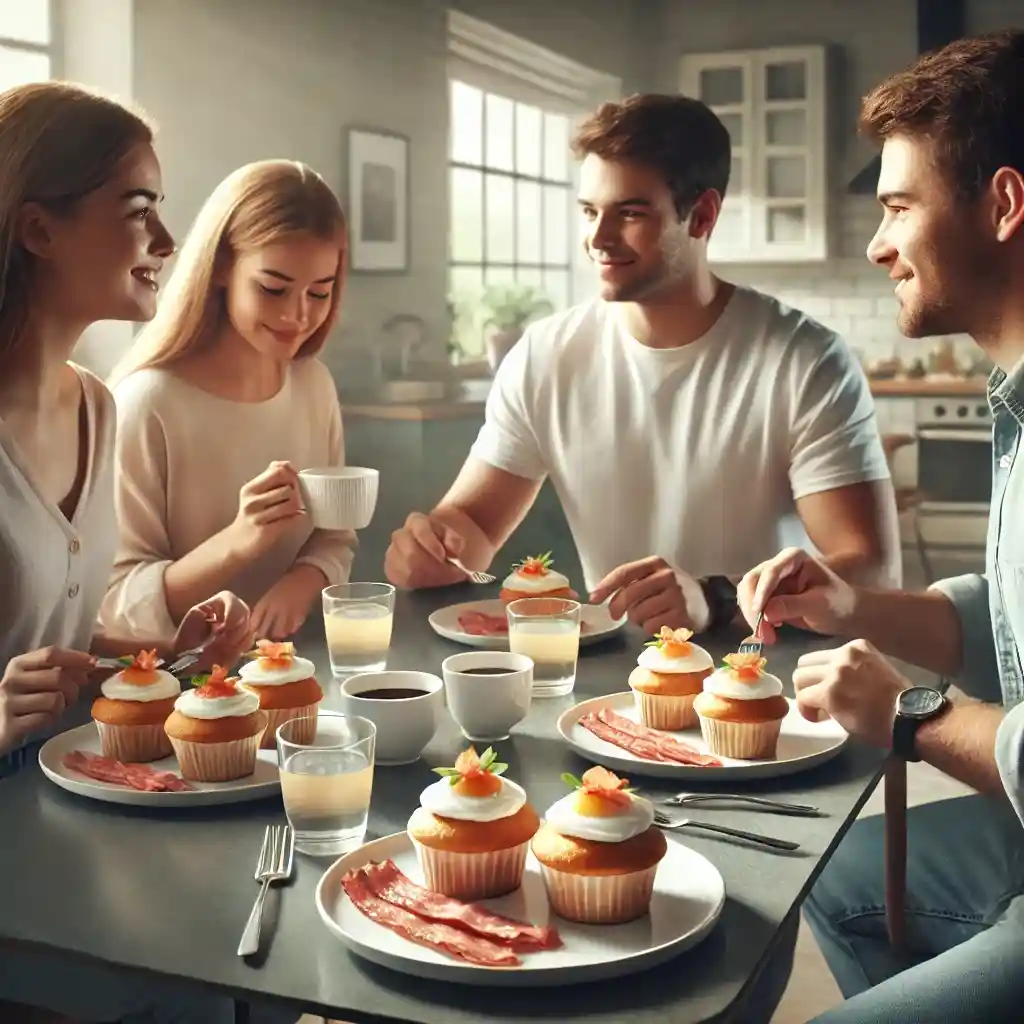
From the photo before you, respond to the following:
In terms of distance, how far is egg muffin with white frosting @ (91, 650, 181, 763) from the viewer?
1.47 meters

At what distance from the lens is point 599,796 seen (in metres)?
1.17

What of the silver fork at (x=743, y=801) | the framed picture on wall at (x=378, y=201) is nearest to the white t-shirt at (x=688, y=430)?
the framed picture on wall at (x=378, y=201)

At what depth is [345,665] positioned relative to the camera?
1827 millimetres

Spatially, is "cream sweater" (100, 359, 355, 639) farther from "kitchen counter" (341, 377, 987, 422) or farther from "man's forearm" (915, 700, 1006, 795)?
"man's forearm" (915, 700, 1006, 795)

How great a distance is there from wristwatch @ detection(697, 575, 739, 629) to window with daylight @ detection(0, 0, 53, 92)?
2345 mm

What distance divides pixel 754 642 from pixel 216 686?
796 mm

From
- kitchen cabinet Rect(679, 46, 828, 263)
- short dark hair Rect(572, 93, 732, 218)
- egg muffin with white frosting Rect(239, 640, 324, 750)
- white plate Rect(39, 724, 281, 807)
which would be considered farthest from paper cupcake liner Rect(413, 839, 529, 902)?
kitchen cabinet Rect(679, 46, 828, 263)

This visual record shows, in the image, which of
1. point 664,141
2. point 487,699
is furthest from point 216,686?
point 664,141

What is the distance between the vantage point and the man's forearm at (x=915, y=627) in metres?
1.91

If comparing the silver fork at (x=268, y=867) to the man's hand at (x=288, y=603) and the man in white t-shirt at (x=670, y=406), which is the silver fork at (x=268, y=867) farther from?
the man in white t-shirt at (x=670, y=406)

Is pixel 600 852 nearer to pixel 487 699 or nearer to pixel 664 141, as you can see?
pixel 487 699

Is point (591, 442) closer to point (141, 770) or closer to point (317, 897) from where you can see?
point (141, 770)

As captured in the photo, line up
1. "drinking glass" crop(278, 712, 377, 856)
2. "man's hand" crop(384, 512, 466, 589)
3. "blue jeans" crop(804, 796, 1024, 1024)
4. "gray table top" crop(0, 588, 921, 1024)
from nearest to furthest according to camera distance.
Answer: "gray table top" crop(0, 588, 921, 1024)
"drinking glass" crop(278, 712, 377, 856)
"blue jeans" crop(804, 796, 1024, 1024)
"man's hand" crop(384, 512, 466, 589)

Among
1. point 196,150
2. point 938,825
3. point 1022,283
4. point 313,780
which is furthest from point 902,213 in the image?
point 196,150
